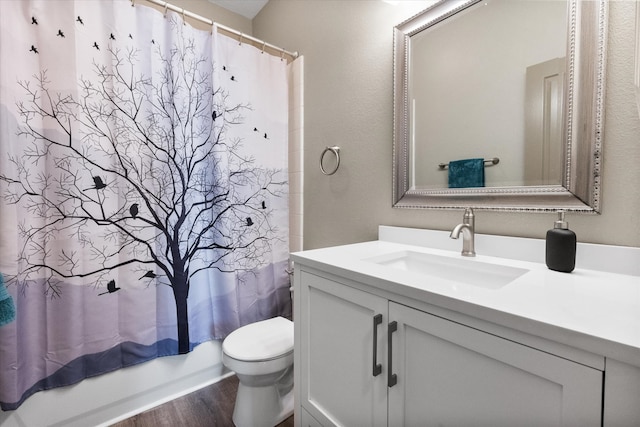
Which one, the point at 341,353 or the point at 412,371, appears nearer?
the point at 412,371

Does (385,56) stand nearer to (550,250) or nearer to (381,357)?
(550,250)

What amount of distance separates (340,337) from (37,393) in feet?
4.75

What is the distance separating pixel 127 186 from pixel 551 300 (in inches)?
66.7

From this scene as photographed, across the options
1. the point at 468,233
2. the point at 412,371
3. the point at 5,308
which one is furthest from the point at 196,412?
the point at 468,233

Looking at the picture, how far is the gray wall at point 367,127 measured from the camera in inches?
32.2

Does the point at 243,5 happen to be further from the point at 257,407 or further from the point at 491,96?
the point at 257,407

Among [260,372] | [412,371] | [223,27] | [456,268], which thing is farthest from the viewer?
[223,27]

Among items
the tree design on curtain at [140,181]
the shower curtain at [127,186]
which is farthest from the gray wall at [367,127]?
the tree design on curtain at [140,181]

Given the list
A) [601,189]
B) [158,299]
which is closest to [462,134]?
[601,189]

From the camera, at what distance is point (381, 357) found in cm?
80

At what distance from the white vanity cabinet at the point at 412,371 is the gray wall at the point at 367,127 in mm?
572

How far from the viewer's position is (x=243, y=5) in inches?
90.0

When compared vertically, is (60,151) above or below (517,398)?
above

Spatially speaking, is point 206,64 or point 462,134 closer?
point 462,134
